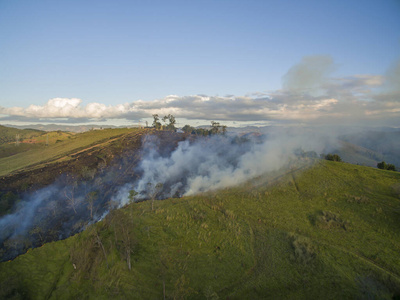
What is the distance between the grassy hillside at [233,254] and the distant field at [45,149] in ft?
234

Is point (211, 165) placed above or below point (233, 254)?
above

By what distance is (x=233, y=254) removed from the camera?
31.6 metres

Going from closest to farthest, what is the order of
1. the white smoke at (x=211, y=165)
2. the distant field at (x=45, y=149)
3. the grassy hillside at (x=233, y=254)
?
the grassy hillside at (x=233, y=254) → the white smoke at (x=211, y=165) → the distant field at (x=45, y=149)

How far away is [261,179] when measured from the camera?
54000 mm

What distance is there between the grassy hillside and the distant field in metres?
71.2

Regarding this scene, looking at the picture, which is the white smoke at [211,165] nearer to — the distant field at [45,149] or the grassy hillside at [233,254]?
the grassy hillside at [233,254]

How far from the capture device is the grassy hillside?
2559 centimetres

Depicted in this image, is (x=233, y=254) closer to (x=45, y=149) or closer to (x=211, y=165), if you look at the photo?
(x=211, y=165)

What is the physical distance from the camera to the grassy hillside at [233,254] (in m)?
25.6

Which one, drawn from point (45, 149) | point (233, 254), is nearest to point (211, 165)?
point (233, 254)

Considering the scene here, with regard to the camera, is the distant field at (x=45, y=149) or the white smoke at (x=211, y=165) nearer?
the white smoke at (x=211, y=165)

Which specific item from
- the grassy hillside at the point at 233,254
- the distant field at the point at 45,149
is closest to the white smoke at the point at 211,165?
the grassy hillside at the point at 233,254

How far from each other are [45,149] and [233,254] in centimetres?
12418

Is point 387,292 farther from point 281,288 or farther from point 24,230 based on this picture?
point 24,230
